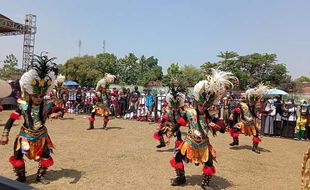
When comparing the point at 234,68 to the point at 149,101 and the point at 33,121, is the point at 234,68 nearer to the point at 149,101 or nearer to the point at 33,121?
the point at 149,101

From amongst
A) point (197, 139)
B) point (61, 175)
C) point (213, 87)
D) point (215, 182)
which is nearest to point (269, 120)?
point (215, 182)

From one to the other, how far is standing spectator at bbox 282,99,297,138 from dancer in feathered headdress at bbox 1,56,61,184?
1059 centimetres

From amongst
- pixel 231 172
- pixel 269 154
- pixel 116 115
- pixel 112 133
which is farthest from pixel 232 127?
pixel 116 115

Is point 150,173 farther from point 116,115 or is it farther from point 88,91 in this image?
point 88,91

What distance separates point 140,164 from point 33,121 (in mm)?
2952

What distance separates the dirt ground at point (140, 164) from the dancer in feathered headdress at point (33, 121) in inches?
18.4

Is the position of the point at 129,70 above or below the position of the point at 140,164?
above

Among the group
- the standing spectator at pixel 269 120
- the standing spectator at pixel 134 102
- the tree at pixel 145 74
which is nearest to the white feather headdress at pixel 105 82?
the standing spectator at pixel 134 102

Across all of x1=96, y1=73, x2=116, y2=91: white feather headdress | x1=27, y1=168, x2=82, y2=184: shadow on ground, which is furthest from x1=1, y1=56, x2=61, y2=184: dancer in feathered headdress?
x1=96, y1=73, x2=116, y2=91: white feather headdress

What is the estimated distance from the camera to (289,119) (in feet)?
45.9

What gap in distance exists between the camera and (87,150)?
9414 mm

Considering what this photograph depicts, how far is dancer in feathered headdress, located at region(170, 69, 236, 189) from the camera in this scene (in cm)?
604

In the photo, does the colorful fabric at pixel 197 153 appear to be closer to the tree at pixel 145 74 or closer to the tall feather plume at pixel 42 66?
the tall feather plume at pixel 42 66

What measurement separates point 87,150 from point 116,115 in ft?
28.5
